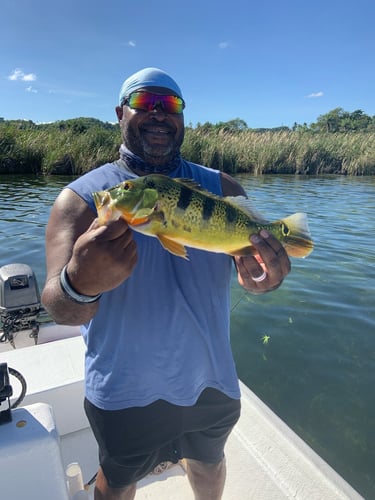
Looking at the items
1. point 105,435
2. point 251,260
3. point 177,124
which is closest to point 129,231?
point 251,260

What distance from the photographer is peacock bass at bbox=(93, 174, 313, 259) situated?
5.19ft

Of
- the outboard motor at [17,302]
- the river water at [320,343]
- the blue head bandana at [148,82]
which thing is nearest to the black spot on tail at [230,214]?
the blue head bandana at [148,82]

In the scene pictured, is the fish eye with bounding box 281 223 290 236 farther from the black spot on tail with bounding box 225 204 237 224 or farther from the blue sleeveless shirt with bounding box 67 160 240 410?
the blue sleeveless shirt with bounding box 67 160 240 410

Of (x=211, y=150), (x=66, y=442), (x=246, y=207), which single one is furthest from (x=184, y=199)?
(x=211, y=150)

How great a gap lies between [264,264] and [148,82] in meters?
1.24

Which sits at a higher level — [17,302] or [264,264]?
[264,264]

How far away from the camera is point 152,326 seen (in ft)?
6.47

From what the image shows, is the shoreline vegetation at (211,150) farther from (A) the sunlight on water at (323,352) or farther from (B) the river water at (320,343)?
(A) the sunlight on water at (323,352)

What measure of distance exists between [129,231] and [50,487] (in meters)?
1.23

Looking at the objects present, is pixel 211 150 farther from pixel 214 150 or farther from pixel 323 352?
pixel 323 352

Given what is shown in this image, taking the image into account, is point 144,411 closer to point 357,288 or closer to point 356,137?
point 357,288

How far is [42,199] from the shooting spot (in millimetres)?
15211

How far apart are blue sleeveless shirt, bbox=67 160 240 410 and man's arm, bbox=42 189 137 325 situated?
0.24 meters

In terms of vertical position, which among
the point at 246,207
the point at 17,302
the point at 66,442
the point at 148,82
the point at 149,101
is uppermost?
the point at 148,82
